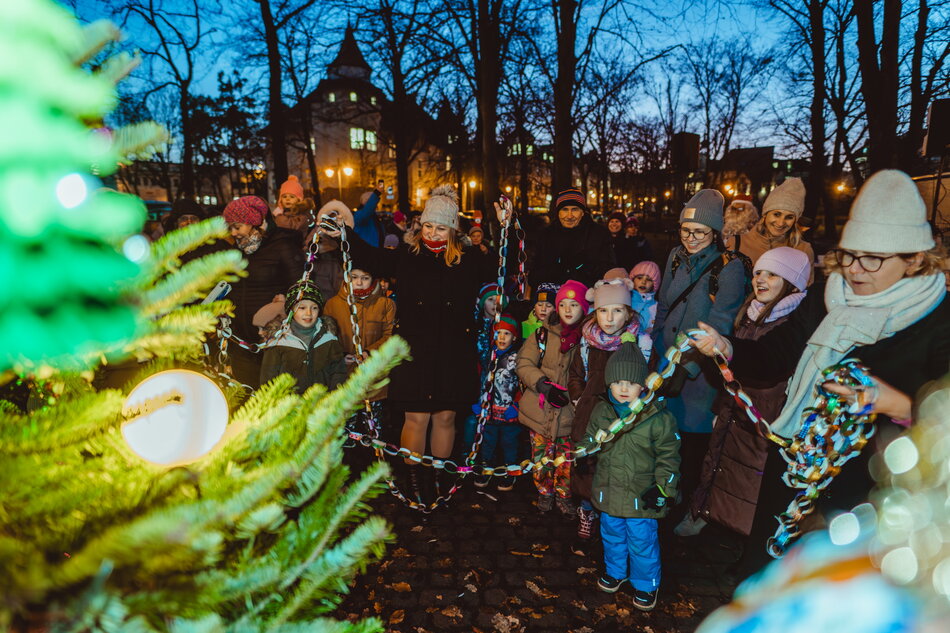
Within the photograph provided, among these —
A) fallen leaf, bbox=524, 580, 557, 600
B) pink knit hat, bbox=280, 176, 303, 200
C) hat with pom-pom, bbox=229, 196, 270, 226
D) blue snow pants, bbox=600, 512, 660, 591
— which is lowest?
fallen leaf, bbox=524, 580, 557, 600

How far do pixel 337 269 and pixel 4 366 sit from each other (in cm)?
547

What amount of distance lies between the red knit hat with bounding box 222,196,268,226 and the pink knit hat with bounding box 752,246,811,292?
180 inches

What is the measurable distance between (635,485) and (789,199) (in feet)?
11.6

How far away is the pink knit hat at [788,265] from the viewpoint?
3885 millimetres

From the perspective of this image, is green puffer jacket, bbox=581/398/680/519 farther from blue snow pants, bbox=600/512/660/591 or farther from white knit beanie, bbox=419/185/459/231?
white knit beanie, bbox=419/185/459/231

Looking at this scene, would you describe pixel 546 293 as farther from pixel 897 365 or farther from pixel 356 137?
pixel 356 137

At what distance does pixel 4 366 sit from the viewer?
84cm

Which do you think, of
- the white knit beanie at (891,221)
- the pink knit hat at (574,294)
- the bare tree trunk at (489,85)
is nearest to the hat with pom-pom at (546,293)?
the pink knit hat at (574,294)

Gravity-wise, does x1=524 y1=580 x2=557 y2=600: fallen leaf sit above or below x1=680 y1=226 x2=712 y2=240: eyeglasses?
below

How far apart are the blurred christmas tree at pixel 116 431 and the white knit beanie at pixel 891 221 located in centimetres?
219

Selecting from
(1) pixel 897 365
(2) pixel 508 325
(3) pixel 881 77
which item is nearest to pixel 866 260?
(1) pixel 897 365

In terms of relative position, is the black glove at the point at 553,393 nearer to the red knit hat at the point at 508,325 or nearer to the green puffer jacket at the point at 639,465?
the red knit hat at the point at 508,325

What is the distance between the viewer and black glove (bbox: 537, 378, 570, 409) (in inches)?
179

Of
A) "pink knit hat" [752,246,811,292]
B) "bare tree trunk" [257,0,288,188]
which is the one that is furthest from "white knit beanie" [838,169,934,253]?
"bare tree trunk" [257,0,288,188]
